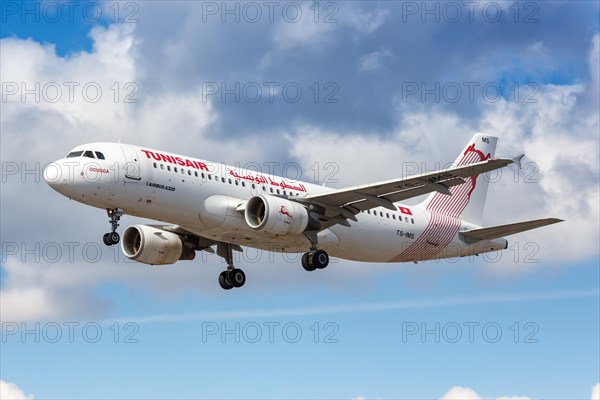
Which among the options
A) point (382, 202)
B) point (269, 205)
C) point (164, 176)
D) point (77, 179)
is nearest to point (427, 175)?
point (382, 202)

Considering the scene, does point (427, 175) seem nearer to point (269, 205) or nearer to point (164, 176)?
point (269, 205)

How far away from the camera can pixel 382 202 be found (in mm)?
48594

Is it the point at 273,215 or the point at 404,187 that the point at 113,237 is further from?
the point at 404,187

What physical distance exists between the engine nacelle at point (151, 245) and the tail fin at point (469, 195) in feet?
42.7

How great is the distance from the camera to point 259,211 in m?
47.4

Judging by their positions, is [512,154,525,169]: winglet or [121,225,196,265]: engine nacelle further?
[121,225,196,265]: engine nacelle

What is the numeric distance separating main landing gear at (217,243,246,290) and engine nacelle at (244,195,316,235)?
644 centimetres

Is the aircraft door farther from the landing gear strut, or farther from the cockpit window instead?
the landing gear strut

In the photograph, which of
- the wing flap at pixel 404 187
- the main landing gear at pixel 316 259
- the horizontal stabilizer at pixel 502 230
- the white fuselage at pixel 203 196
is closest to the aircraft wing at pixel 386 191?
the wing flap at pixel 404 187

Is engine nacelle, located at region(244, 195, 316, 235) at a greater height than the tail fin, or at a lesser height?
lesser

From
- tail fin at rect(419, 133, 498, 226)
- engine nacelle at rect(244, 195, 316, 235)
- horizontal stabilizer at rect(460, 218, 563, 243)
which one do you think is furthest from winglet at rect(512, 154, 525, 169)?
tail fin at rect(419, 133, 498, 226)

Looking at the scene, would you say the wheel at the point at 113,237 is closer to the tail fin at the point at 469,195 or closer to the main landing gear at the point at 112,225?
the main landing gear at the point at 112,225

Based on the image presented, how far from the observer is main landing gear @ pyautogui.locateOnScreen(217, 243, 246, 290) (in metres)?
53.4

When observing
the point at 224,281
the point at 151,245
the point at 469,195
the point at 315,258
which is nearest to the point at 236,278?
the point at 224,281
